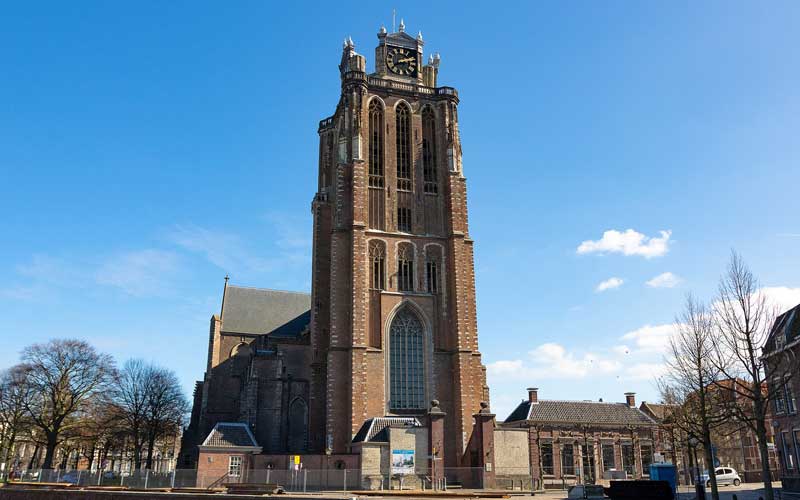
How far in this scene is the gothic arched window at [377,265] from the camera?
47.7 m

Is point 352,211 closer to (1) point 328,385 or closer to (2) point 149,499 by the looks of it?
(1) point 328,385

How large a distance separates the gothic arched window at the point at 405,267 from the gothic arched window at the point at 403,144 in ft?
17.5

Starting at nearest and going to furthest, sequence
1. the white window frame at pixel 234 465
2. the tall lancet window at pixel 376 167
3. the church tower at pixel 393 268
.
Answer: the white window frame at pixel 234 465 → the church tower at pixel 393 268 → the tall lancet window at pixel 376 167

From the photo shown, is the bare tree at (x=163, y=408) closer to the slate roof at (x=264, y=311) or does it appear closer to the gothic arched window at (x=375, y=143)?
the slate roof at (x=264, y=311)

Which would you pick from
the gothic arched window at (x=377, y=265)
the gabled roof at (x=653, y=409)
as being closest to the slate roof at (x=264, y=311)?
the gothic arched window at (x=377, y=265)

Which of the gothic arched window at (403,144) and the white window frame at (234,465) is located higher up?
the gothic arched window at (403,144)

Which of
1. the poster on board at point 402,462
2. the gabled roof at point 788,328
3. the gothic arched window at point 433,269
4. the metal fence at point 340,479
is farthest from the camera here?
the gothic arched window at point 433,269

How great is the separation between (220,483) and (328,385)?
9569 mm

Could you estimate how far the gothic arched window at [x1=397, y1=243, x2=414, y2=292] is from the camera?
159ft

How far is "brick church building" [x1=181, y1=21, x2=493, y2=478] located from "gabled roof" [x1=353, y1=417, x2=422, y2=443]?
180 millimetres

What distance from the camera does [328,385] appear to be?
4444 centimetres

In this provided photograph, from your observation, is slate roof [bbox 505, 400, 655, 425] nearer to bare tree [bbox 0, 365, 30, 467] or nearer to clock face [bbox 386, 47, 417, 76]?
clock face [bbox 386, 47, 417, 76]

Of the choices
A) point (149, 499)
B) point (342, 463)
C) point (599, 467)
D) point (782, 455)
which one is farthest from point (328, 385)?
point (782, 455)

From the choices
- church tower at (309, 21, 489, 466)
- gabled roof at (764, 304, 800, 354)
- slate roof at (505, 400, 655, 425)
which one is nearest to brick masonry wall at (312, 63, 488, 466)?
church tower at (309, 21, 489, 466)
